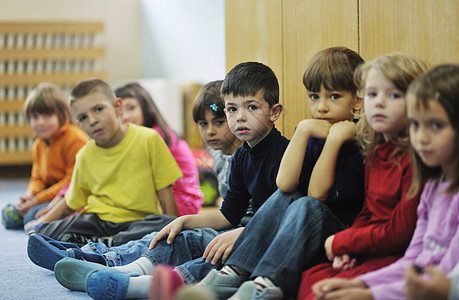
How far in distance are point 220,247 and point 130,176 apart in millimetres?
692

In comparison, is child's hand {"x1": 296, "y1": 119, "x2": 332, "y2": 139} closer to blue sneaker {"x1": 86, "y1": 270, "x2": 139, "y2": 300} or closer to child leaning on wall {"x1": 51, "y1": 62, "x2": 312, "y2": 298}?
child leaning on wall {"x1": 51, "y1": 62, "x2": 312, "y2": 298}

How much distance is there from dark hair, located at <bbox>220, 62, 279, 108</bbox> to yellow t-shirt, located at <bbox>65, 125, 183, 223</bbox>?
0.58 metres

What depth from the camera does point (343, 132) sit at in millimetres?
1267

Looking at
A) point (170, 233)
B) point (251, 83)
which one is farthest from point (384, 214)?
point (170, 233)

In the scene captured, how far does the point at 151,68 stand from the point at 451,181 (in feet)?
14.4

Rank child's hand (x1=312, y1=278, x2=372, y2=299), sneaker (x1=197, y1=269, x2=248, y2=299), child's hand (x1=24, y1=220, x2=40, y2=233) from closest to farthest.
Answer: child's hand (x1=312, y1=278, x2=372, y2=299) < sneaker (x1=197, y1=269, x2=248, y2=299) < child's hand (x1=24, y1=220, x2=40, y2=233)

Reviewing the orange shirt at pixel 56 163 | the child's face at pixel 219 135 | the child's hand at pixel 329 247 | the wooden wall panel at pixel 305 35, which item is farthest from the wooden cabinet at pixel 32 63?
the child's hand at pixel 329 247

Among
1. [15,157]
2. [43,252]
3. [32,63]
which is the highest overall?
[32,63]

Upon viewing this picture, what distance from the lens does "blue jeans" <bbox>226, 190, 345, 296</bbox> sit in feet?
3.82

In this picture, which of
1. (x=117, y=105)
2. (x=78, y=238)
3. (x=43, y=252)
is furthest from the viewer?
(x=117, y=105)

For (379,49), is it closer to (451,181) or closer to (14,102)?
(451,181)

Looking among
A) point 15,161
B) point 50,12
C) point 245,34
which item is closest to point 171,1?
point 50,12

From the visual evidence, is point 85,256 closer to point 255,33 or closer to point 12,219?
point 255,33

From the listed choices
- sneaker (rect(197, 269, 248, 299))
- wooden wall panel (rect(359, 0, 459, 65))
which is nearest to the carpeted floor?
sneaker (rect(197, 269, 248, 299))
